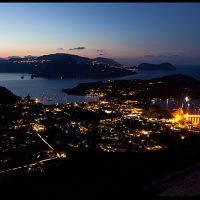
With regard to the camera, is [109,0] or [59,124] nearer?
[109,0]

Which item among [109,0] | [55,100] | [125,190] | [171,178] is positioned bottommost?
[55,100]

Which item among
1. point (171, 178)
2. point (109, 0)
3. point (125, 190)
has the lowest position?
point (125, 190)

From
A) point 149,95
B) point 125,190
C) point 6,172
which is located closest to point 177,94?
point 149,95

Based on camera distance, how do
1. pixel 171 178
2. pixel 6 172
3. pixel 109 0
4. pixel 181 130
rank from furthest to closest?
pixel 181 130 → pixel 6 172 → pixel 171 178 → pixel 109 0

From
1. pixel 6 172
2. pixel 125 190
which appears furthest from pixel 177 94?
pixel 125 190

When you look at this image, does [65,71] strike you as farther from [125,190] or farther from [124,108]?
[125,190]

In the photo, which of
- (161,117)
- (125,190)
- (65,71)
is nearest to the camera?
(125,190)

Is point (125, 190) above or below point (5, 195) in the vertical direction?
above

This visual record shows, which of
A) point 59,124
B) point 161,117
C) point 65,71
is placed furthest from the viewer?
point 65,71

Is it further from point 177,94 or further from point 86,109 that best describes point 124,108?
point 177,94
